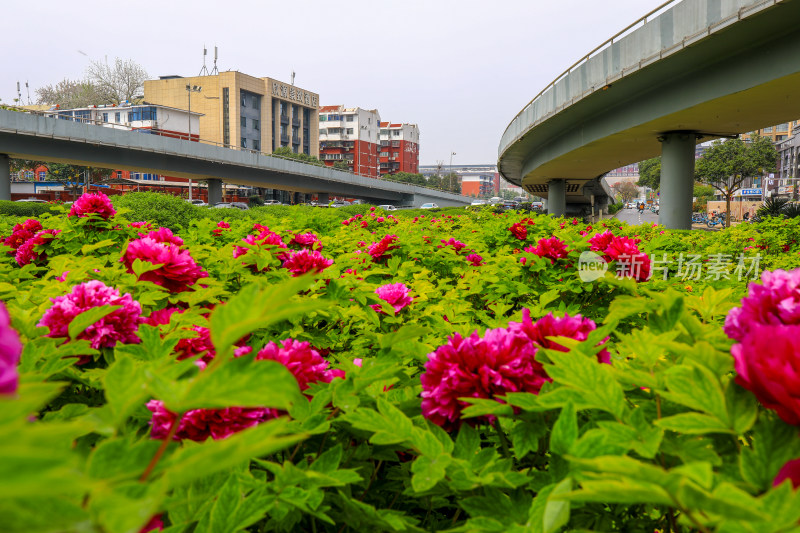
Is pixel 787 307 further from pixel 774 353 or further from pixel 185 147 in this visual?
pixel 185 147

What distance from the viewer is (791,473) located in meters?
0.82

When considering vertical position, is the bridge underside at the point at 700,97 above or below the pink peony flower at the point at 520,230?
above

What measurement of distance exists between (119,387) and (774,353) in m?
0.96

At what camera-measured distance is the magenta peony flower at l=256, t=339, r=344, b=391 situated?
1420 millimetres

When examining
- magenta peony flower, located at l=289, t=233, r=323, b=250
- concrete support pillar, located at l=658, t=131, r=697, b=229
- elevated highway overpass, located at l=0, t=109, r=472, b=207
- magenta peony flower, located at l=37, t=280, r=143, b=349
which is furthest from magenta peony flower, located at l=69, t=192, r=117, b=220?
elevated highway overpass, located at l=0, t=109, r=472, b=207

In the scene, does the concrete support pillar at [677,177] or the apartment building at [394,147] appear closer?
the concrete support pillar at [677,177]

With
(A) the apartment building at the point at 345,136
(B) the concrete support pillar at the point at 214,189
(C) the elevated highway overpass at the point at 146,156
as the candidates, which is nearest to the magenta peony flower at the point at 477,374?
(C) the elevated highway overpass at the point at 146,156

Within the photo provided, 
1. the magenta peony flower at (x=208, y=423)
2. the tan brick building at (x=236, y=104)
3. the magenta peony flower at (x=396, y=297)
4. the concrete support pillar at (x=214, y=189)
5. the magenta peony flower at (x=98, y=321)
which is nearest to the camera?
the magenta peony flower at (x=208, y=423)

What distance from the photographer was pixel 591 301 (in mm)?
3742

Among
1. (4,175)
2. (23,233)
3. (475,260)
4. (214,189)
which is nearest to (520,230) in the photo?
(475,260)

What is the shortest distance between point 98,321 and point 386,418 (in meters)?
0.99

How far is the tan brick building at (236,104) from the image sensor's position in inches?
2975

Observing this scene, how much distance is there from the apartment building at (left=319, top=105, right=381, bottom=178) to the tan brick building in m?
15.8

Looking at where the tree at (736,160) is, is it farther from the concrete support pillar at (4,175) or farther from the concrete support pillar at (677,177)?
the concrete support pillar at (4,175)
